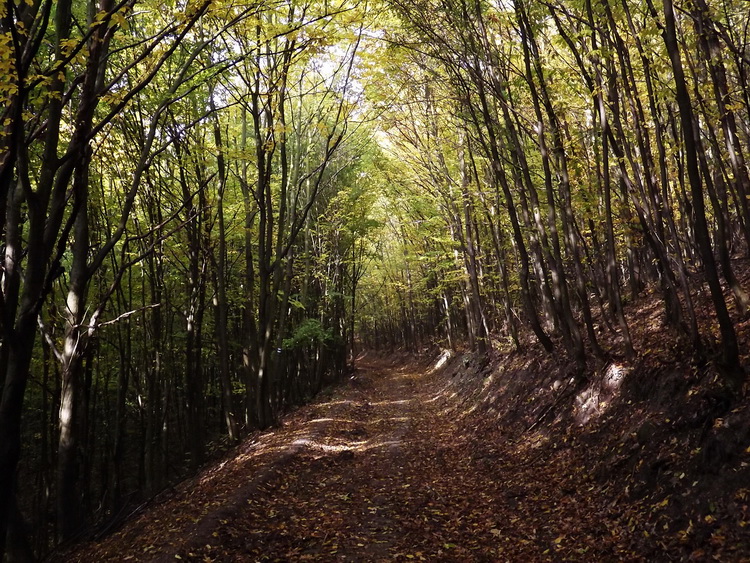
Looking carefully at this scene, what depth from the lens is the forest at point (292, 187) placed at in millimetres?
4211

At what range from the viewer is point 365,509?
6418 millimetres

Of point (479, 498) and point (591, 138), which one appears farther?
point (591, 138)

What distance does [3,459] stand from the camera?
3.41m

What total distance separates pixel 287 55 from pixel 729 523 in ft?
32.3

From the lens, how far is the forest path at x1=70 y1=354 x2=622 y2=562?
501cm

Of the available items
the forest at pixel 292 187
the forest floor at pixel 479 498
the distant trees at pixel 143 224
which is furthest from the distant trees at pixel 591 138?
the distant trees at pixel 143 224

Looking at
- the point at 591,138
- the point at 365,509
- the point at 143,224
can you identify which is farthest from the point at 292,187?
the point at 365,509

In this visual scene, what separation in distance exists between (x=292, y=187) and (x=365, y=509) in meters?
10.4

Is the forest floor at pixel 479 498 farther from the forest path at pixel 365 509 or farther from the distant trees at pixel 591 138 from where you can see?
the distant trees at pixel 591 138

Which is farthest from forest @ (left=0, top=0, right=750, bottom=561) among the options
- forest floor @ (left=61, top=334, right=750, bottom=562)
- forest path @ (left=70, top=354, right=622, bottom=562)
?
forest path @ (left=70, top=354, right=622, bottom=562)

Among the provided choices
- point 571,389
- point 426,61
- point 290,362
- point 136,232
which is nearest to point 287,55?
point 426,61

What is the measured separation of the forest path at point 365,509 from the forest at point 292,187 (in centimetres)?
160

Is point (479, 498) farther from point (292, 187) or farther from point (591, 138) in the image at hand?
point (292, 187)

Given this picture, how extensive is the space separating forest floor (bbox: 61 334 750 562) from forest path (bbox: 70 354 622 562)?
24mm
